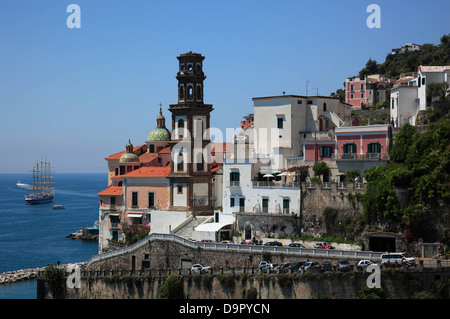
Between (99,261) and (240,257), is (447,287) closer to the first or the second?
(240,257)

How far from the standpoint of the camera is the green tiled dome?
91.0m

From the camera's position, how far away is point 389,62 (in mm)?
139750

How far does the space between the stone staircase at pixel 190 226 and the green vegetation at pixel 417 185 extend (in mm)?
18956

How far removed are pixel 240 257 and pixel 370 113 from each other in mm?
38188

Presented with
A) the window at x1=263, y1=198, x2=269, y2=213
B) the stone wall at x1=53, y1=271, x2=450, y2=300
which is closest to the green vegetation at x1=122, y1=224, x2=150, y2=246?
the stone wall at x1=53, y1=271, x2=450, y2=300

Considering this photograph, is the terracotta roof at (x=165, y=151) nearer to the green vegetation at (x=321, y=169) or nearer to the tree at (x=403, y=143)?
the green vegetation at (x=321, y=169)

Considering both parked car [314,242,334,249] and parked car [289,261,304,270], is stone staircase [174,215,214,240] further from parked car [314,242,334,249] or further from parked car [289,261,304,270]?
parked car [289,261,304,270]

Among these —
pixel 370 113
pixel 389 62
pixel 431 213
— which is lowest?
pixel 431 213

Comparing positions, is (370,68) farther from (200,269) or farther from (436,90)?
(200,269)

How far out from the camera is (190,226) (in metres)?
68.8

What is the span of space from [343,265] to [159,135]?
4692 cm

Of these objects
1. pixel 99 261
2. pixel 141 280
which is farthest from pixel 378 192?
pixel 99 261

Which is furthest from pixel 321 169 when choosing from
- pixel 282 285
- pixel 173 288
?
pixel 173 288

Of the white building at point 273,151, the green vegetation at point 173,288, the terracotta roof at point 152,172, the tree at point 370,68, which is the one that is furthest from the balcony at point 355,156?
the tree at point 370,68
